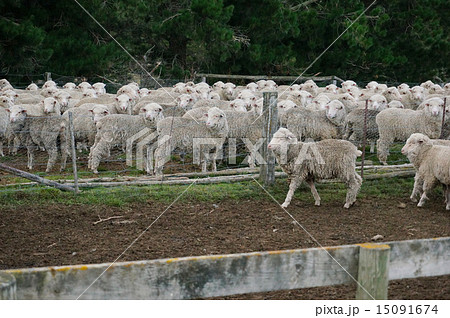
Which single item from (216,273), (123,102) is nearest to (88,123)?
(123,102)

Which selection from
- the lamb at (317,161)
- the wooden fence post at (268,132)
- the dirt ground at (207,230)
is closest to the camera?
the dirt ground at (207,230)

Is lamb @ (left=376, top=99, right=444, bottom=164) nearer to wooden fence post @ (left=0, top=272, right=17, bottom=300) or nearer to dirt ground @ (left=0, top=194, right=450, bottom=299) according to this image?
dirt ground @ (left=0, top=194, right=450, bottom=299)

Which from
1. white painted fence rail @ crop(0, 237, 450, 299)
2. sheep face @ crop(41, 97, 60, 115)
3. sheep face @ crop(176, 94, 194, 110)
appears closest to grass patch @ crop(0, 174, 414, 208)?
sheep face @ crop(41, 97, 60, 115)

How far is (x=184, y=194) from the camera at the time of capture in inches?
367

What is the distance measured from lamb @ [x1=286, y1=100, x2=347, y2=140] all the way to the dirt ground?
3.15m

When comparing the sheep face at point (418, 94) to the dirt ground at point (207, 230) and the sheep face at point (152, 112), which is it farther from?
the sheep face at point (152, 112)

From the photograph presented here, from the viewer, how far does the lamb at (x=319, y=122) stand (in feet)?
39.5

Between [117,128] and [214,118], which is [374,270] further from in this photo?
[117,128]

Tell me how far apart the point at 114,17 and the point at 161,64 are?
4317 millimetres

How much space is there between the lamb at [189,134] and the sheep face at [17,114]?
9.39 ft

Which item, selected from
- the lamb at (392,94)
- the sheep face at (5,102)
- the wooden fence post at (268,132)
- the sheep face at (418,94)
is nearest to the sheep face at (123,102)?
the sheep face at (5,102)

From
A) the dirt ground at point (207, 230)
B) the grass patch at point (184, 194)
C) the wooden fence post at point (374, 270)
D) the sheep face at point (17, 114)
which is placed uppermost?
the sheep face at point (17, 114)
